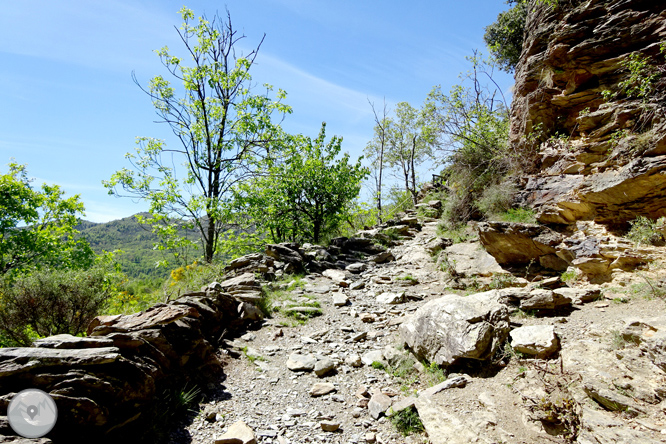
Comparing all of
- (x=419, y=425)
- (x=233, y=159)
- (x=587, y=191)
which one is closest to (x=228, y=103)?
(x=233, y=159)

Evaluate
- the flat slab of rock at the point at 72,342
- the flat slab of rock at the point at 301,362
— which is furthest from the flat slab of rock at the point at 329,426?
the flat slab of rock at the point at 72,342

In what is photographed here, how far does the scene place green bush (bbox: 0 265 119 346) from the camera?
6.18 metres

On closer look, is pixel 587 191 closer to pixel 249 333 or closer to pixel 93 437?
pixel 249 333

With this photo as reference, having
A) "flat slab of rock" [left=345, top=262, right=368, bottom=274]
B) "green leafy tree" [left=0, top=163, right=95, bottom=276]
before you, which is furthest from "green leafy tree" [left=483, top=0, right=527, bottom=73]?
"green leafy tree" [left=0, top=163, right=95, bottom=276]

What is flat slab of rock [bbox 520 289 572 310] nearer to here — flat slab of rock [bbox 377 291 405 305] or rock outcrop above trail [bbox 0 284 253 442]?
flat slab of rock [bbox 377 291 405 305]

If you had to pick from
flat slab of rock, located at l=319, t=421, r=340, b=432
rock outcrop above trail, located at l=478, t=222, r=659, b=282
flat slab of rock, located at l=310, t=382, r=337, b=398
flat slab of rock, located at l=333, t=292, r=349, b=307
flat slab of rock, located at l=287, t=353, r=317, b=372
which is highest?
rock outcrop above trail, located at l=478, t=222, r=659, b=282

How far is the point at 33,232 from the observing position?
18.6 m

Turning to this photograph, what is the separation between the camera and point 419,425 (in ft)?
12.4

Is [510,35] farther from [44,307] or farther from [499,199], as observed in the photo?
[44,307]

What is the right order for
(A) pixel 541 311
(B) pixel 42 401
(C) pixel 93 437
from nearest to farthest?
(B) pixel 42 401 → (C) pixel 93 437 → (A) pixel 541 311

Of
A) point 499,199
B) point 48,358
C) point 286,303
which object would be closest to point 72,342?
point 48,358

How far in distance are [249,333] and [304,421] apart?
9.95 ft

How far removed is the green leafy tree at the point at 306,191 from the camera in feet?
52.2
